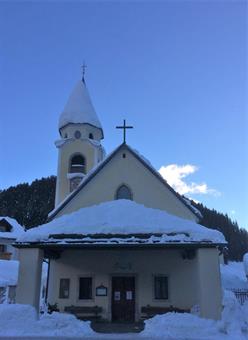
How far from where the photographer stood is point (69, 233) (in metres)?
16.5

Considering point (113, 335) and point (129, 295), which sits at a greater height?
point (129, 295)

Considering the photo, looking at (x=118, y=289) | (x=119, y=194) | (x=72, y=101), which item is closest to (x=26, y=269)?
(x=118, y=289)

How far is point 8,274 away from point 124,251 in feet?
45.1

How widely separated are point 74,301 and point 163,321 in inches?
240

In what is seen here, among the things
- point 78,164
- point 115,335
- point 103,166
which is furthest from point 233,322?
point 78,164

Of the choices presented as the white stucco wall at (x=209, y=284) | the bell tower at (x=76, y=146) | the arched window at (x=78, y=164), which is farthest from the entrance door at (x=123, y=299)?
the arched window at (x=78, y=164)

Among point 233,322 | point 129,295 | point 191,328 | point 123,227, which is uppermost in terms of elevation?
point 123,227

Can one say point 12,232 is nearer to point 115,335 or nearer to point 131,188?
point 131,188

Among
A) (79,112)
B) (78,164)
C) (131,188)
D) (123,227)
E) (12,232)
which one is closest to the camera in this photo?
(123,227)

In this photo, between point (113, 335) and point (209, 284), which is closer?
point (113, 335)

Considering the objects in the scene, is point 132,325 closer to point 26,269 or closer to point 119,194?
point 26,269

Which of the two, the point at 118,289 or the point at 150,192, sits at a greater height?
the point at 150,192

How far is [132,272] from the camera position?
18.7 meters

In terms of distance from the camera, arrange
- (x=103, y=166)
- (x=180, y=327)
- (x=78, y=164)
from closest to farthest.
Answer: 1. (x=180, y=327)
2. (x=103, y=166)
3. (x=78, y=164)
